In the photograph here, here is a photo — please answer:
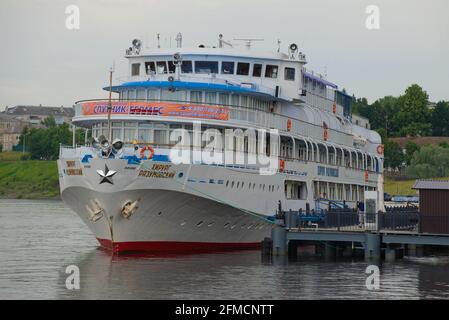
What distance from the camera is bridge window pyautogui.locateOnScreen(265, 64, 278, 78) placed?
50.2 meters

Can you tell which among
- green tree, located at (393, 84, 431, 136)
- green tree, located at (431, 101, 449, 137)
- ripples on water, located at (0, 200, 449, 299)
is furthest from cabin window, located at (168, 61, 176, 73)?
green tree, located at (431, 101, 449, 137)

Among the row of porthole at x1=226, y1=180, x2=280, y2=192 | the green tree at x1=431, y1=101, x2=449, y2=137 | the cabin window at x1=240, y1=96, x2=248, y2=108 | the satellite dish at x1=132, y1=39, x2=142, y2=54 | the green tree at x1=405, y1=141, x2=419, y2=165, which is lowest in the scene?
the row of porthole at x1=226, y1=180, x2=280, y2=192

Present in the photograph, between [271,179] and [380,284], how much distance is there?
13855 millimetres

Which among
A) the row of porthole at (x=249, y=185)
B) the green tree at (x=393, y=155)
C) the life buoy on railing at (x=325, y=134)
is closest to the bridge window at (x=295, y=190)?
the row of porthole at (x=249, y=185)

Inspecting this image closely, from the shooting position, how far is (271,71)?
50.3 metres

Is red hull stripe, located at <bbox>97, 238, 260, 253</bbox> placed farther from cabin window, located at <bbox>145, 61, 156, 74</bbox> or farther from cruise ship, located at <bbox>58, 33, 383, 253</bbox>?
cabin window, located at <bbox>145, 61, 156, 74</bbox>

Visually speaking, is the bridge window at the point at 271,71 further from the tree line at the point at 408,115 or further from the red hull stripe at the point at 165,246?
the tree line at the point at 408,115

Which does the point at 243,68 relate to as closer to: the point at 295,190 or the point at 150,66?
Answer: the point at 150,66

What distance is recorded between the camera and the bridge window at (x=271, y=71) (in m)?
50.2

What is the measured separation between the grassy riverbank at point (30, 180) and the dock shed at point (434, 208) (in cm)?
9388

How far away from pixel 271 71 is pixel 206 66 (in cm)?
380

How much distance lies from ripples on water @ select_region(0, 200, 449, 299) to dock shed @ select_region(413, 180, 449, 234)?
1.70 meters

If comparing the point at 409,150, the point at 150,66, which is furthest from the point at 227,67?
the point at 409,150

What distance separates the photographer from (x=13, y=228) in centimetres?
6319
